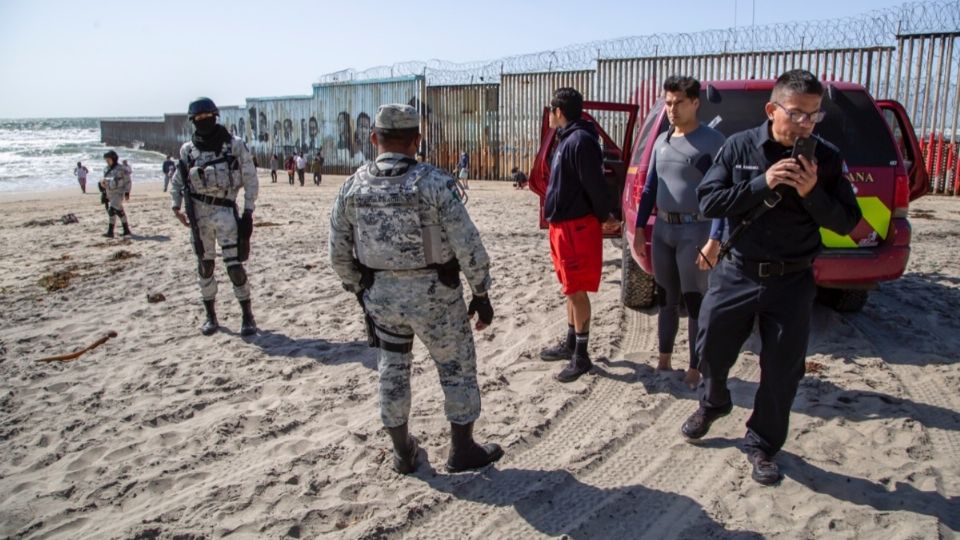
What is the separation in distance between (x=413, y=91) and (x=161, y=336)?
59.6 ft

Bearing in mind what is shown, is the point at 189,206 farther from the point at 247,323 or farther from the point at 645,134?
the point at 645,134

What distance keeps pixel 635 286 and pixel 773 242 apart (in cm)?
293

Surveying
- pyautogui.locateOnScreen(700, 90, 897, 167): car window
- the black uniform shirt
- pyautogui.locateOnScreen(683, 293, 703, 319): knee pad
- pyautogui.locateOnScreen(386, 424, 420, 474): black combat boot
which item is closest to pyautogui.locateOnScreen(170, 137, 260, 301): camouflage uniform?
pyautogui.locateOnScreen(386, 424, 420, 474): black combat boot

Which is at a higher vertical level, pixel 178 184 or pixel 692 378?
pixel 178 184

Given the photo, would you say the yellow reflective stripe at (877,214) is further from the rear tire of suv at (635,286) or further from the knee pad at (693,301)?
the rear tire of suv at (635,286)

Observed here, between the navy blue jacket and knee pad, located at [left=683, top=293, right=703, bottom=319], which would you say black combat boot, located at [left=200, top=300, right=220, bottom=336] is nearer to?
the navy blue jacket

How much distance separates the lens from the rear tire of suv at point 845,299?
18.5 ft

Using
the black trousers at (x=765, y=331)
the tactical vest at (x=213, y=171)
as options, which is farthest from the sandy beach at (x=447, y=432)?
the tactical vest at (x=213, y=171)

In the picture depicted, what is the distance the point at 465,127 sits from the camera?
21453 mm

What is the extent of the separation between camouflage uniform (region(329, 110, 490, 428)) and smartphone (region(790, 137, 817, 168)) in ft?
4.44

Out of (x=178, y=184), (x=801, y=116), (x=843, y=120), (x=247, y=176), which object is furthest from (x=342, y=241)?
(x=843, y=120)

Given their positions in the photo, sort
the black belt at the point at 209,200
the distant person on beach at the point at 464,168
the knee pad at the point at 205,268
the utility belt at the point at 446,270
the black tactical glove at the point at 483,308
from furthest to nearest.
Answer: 1. the distant person on beach at the point at 464,168
2. the knee pad at the point at 205,268
3. the black belt at the point at 209,200
4. the black tactical glove at the point at 483,308
5. the utility belt at the point at 446,270

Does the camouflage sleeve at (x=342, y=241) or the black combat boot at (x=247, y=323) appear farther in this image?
the black combat boot at (x=247, y=323)

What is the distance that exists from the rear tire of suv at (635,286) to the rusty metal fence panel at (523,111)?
43.6 feet
